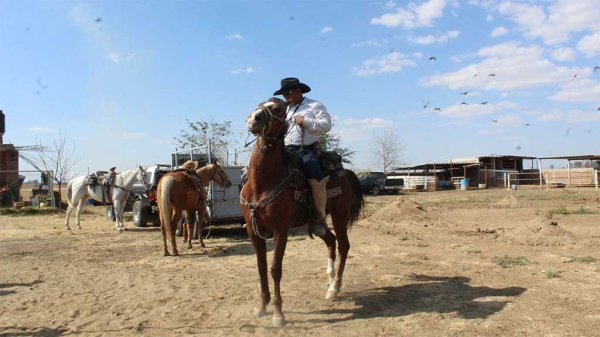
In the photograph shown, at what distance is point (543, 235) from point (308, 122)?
6.70 m

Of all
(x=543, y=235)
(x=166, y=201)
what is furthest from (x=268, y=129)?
(x=543, y=235)

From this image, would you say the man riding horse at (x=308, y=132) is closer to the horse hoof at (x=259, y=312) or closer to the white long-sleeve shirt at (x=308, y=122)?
the white long-sleeve shirt at (x=308, y=122)

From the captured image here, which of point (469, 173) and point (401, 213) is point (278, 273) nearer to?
point (401, 213)

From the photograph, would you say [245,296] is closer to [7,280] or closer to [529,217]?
[7,280]

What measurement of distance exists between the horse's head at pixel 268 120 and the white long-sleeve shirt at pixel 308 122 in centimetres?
47

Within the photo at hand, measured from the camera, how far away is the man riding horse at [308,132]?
530 cm

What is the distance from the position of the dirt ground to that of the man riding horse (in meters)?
1.25

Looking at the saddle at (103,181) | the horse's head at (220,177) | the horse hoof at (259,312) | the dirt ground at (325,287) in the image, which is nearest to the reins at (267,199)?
the horse hoof at (259,312)

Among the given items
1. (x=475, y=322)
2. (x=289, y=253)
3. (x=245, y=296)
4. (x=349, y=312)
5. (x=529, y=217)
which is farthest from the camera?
(x=529, y=217)

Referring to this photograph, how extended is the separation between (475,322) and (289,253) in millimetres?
4960

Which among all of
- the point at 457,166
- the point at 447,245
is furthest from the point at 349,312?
the point at 457,166

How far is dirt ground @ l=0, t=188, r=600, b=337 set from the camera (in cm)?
467

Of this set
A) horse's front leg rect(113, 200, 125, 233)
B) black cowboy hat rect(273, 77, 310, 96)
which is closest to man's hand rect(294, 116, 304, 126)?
black cowboy hat rect(273, 77, 310, 96)

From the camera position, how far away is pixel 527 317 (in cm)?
462
